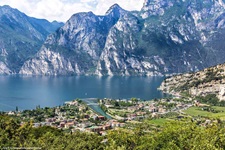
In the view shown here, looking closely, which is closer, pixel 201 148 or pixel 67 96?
pixel 201 148

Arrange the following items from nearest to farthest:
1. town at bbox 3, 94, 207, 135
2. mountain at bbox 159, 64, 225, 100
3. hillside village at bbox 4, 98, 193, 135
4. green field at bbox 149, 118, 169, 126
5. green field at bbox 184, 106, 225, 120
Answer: hillside village at bbox 4, 98, 193, 135
town at bbox 3, 94, 207, 135
green field at bbox 149, 118, 169, 126
green field at bbox 184, 106, 225, 120
mountain at bbox 159, 64, 225, 100

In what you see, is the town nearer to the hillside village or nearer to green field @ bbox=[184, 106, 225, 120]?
the hillside village

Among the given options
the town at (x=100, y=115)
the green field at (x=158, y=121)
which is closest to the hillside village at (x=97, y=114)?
the town at (x=100, y=115)

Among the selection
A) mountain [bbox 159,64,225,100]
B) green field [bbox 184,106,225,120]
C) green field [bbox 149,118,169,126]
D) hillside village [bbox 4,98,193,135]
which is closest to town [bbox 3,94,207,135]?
hillside village [bbox 4,98,193,135]

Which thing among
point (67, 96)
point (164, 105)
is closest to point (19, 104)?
point (67, 96)

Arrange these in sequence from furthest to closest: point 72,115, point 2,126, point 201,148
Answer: point 72,115 < point 2,126 < point 201,148

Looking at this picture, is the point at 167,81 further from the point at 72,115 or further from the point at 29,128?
the point at 29,128

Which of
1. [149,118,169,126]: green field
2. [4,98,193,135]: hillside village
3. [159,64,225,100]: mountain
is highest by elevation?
[159,64,225,100]: mountain

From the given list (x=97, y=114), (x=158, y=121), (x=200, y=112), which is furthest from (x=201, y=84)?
(x=158, y=121)
